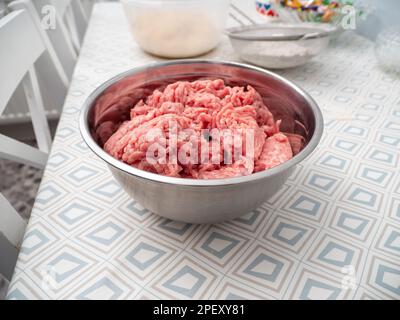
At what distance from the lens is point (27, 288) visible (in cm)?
55

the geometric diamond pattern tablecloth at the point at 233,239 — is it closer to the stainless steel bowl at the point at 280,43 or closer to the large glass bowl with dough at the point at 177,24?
the stainless steel bowl at the point at 280,43

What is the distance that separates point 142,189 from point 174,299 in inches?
7.5

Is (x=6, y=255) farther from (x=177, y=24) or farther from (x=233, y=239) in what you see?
(x=177, y=24)

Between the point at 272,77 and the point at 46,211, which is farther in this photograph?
the point at 272,77

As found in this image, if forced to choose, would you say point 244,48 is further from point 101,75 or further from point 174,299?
point 174,299

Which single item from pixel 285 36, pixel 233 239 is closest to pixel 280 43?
pixel 285 36

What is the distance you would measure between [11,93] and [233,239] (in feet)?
2.26

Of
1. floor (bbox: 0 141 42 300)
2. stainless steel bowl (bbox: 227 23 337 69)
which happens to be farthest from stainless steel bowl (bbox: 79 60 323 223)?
floor (bbox: 0 141 42 300)

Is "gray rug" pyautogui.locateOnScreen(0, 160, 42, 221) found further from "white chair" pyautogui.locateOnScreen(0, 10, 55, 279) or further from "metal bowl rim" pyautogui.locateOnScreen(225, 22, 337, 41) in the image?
"metal bowl rim" pyautogui.locateOnScreen(225, 22, 337, 41)

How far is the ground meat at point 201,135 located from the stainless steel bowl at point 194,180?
43 mm

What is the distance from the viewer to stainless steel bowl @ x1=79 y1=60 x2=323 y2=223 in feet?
1.67

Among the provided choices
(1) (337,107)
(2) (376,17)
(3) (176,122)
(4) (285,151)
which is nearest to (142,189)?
(3) (176,122)

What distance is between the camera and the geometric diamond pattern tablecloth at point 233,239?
22.0 inches

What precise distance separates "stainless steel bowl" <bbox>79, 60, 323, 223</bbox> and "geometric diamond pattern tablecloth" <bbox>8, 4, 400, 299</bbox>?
0.26ft
